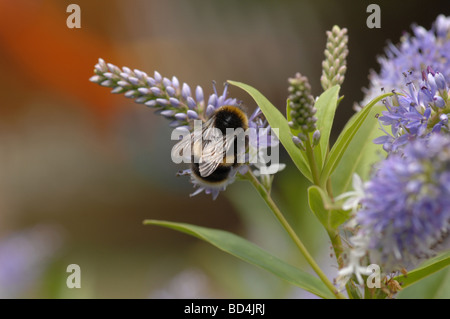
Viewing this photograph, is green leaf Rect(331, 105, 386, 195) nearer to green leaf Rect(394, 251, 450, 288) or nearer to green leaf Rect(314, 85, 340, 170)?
green leaf Rect(314, 85, 340, 170)

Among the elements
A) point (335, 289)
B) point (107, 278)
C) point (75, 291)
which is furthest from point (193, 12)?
point (335, 289)

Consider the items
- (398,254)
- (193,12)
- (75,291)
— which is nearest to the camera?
(398,254)

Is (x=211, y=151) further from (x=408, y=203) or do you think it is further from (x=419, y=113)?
(x=408, y=203)

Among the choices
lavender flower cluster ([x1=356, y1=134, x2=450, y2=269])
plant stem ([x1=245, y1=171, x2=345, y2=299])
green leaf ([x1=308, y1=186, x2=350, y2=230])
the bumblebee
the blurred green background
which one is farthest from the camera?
the blurred green background

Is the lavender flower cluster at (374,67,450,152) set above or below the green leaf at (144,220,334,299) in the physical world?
above

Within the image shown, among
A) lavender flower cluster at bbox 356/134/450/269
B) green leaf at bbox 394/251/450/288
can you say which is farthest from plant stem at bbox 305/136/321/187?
green leaf at bbox 394/251/450/288

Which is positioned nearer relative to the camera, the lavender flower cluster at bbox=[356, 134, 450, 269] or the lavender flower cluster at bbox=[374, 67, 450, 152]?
the lavender flower cluster at bbox=[356, 134, 450, 269]
